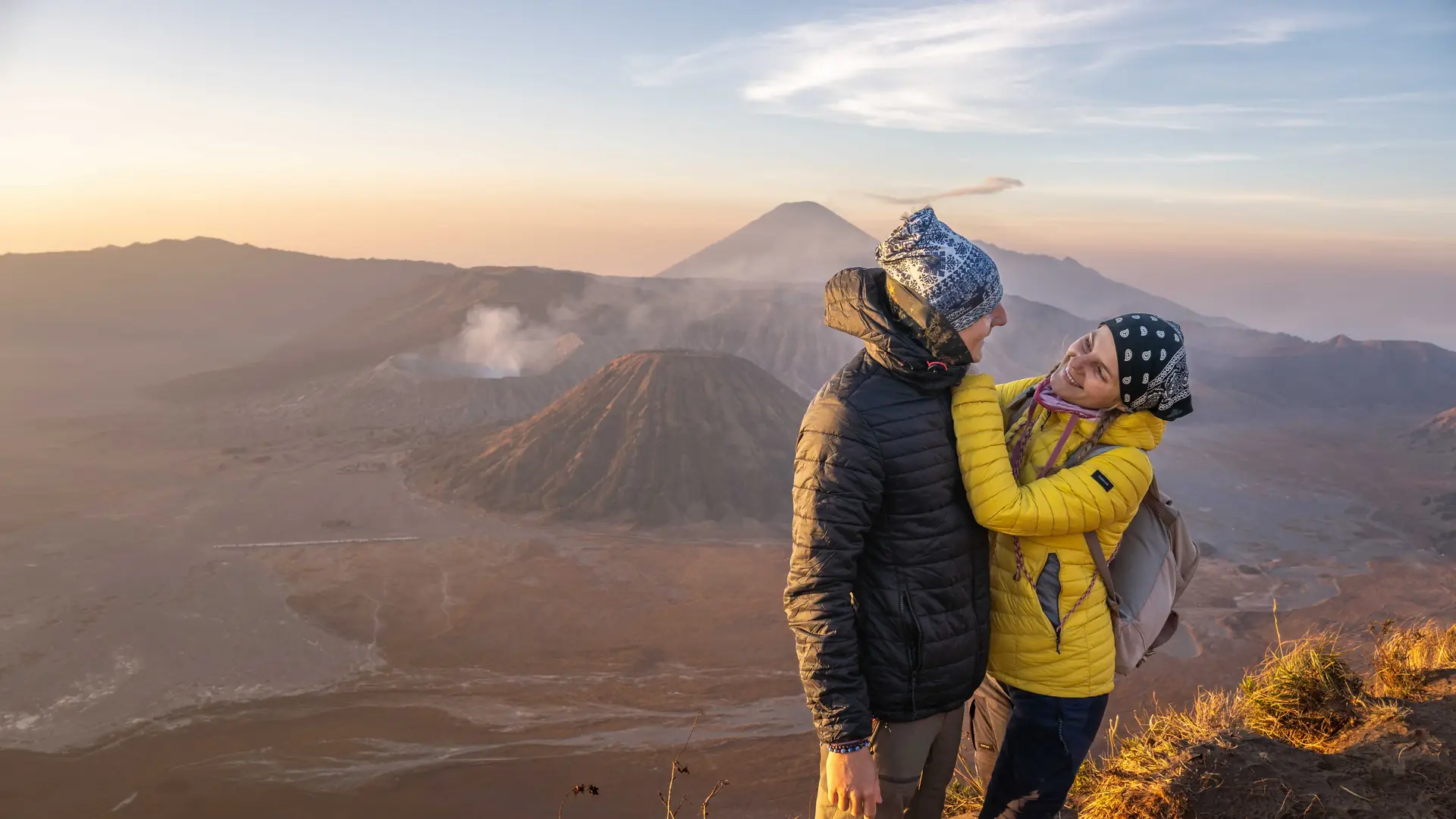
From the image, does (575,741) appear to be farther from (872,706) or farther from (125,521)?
(125,521)

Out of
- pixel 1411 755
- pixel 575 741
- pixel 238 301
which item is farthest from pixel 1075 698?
pixel 238 301

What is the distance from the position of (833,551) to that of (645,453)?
24.8 metres

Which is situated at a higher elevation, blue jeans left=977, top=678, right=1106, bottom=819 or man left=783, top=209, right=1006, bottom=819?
man left=783, top=209, right=1006, bottom=819

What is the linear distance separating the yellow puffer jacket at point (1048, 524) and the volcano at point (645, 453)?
2241cm

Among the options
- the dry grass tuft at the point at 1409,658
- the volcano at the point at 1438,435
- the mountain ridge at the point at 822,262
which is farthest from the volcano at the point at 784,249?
the dry grass tuft at the point at 1409,658

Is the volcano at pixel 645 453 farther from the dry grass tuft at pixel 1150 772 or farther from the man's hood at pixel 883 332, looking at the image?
the man's hood at pixel 883 332

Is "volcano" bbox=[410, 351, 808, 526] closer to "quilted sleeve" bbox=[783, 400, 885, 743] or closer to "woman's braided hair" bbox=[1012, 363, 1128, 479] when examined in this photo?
"woman's braided hair" bbox=[1012, 363, 1128, 479]

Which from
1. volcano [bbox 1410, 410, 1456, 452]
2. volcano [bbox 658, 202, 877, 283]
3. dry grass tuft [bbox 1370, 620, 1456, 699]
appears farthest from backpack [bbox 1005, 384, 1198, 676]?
volcano [bbox 658, 202, 877, 283]

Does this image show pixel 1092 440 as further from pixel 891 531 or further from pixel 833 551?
pixel 833 551

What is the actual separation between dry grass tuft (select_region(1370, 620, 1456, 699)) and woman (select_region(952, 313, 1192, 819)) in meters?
2.37

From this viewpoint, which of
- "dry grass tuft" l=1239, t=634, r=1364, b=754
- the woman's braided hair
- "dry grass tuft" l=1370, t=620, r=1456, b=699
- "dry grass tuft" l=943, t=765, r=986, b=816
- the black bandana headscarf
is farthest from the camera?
"dry grass tuft" l=943, t=765, r=986, b=816

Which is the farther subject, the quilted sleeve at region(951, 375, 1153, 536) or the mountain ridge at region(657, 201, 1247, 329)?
the mountain ridge at region(657, 201, 1247, 329)

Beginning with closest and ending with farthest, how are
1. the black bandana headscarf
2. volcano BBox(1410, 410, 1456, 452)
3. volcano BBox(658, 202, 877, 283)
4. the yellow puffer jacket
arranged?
the yellow puffer jacket, the black bandana headscarf, volcano BBox(1410, 410, 1456, 452), volcano BBox(658, 202, 877, 283)

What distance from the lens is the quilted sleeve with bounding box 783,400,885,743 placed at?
191 cm
